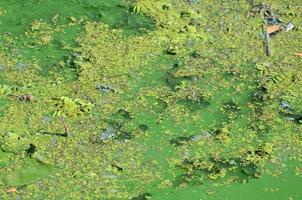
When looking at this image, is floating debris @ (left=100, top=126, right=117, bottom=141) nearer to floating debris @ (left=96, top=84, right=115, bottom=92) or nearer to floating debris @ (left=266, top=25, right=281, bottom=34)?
floating debris @ (left=96, top=84, right=115, bottom=92)

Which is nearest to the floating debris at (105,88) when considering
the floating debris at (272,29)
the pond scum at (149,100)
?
the pond scum at (149,100)

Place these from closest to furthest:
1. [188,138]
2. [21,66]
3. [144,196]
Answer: [144,196]
[188,138]
[21,66]

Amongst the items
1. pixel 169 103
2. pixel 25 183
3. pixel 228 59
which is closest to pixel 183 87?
pixel 169 103

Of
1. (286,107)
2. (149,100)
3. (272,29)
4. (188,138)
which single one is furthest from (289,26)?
(188,138)

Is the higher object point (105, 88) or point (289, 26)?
point (289, 26)

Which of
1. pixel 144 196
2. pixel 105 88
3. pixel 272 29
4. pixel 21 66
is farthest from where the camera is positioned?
pixel 272 29

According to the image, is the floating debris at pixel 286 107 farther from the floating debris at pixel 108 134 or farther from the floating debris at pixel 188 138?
the floating debris at pixel 108 134

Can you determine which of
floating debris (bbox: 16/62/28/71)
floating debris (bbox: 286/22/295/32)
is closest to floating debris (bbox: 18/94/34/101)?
floating debris (bbox: 16/62/28/71)

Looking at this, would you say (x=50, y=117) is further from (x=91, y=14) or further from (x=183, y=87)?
(x=91, y=14)

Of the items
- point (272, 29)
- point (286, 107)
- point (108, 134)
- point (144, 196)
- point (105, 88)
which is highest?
point (272, 29)

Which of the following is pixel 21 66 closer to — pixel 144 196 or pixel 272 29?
pixel 144 196
